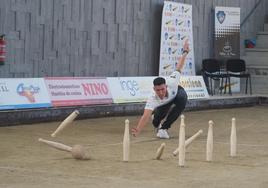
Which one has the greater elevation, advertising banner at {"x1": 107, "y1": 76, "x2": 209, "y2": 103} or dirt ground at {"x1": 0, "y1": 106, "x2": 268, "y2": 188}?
advertising banner at {"x1": 107, "y1": 76, "x2": 209, "y2": 103}

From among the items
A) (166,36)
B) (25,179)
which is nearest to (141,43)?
(166,36)

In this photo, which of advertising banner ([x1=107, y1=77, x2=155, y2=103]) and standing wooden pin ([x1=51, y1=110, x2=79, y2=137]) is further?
advertising banner ([x1=107, y1=77, x2=155, y2=103])

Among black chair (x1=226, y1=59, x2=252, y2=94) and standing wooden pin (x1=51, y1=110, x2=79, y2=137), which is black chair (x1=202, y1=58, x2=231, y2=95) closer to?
black chair (x1=226, y1=59, x2=252, y2=94)

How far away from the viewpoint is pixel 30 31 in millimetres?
19734

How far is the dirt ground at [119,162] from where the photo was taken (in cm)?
902

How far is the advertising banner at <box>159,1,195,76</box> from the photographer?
24594 mm

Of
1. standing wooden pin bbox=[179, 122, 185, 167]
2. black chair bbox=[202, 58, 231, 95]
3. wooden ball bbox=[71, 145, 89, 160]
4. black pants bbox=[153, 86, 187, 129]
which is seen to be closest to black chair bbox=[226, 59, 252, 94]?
black chair bbox=[202, 58, 231, 95]

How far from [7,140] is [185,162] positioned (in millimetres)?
4008

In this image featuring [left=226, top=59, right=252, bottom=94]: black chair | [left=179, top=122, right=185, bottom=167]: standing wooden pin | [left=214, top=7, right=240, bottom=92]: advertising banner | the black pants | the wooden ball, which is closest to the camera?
[left=179, top=122, right=185, bottom=167]: standing wooden pin

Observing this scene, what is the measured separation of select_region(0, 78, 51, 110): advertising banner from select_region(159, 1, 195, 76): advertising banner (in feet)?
25.8

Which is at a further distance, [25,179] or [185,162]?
[185,162]

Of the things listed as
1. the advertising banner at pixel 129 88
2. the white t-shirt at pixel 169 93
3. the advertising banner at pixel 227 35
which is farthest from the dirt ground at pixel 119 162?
the advertising banner at pixel 227 35

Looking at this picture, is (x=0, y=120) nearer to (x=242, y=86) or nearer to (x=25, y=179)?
(x=25, y=179)

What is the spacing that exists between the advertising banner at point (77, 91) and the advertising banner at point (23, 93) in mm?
271
